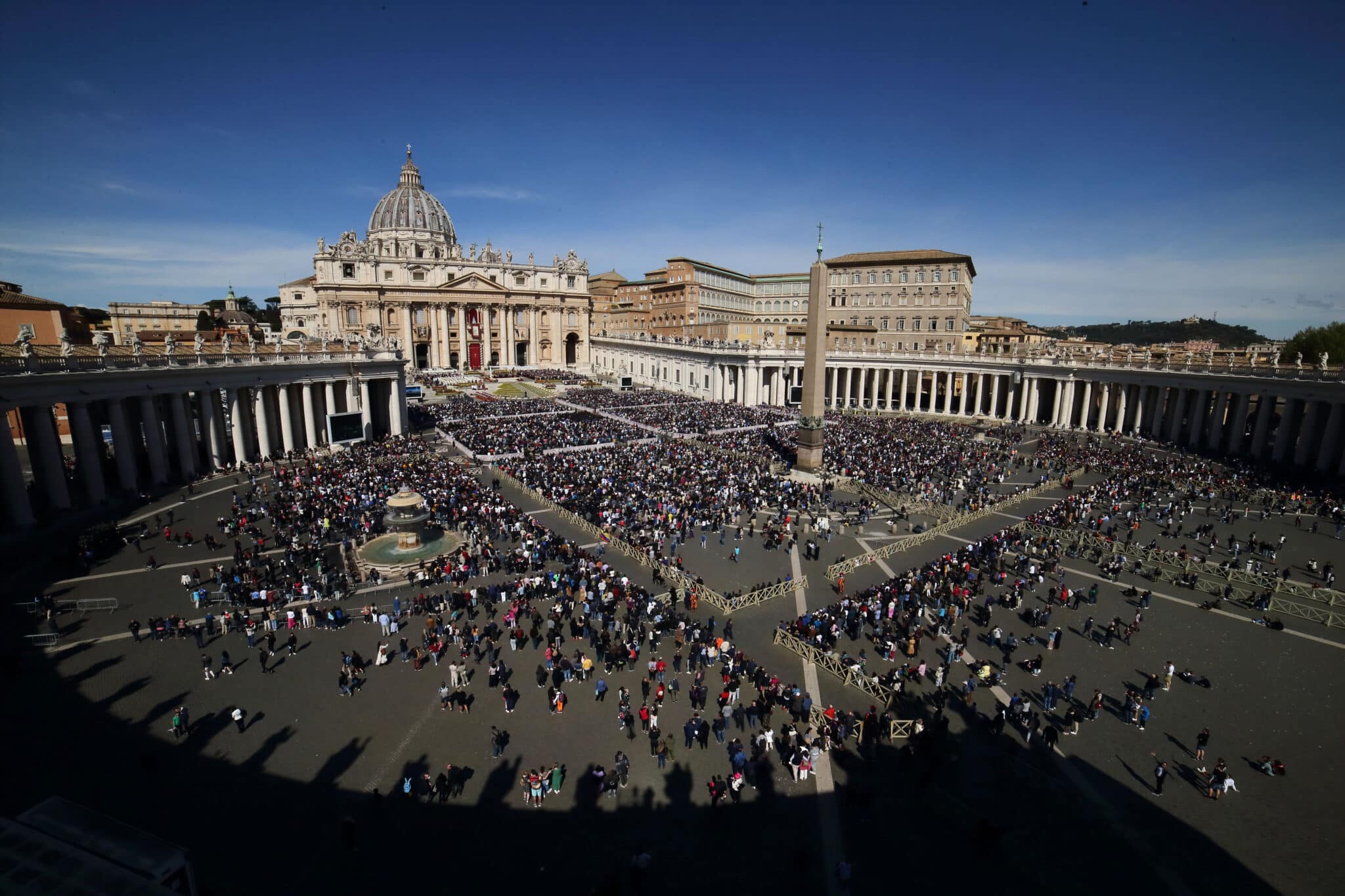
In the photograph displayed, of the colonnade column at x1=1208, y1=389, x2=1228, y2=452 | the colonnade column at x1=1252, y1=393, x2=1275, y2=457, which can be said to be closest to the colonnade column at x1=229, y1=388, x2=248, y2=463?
the colonnade column at x1=1252, y1=393, x2=1275, y2=457

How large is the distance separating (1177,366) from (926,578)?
1638 inches

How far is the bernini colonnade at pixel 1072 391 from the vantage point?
38031mm

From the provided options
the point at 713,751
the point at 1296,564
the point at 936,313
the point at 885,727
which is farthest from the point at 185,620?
the point at 936,313

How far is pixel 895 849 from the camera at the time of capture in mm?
10305

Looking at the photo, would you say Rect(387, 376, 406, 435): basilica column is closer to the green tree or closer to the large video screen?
the large video screen

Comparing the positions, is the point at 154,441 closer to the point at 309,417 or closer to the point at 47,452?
the point at 47,452

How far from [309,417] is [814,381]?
33.1 m

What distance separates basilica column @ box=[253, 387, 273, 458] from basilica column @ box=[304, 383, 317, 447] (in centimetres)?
213

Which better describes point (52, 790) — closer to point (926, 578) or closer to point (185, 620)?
point (185, 620)

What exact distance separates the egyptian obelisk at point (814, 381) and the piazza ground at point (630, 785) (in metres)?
19.6

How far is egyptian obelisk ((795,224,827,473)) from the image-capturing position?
35.5 m

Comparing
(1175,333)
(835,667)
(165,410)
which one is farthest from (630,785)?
(1175,333)

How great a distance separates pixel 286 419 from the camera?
3941cm

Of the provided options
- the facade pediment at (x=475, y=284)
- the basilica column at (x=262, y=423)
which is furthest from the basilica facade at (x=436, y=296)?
the basilica column at (x=262, y=423)
